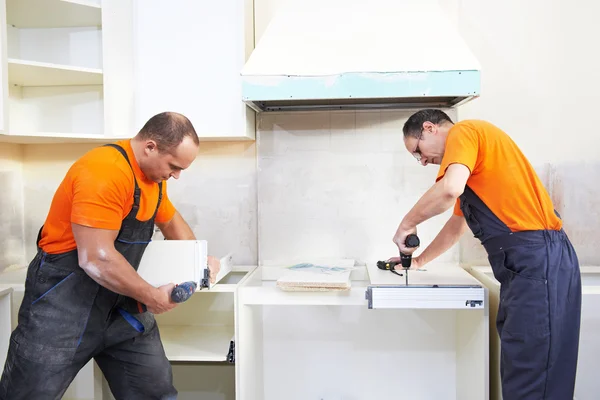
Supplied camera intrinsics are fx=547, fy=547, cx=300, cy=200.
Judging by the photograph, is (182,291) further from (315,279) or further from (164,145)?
(315,279)

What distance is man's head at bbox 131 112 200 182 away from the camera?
1730mm

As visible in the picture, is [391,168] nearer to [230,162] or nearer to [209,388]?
[230,162]

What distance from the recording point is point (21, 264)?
8.89 feet

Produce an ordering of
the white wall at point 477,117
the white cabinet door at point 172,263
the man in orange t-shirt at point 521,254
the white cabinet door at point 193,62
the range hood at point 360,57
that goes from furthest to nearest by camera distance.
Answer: the white wall at point 477,117 → the white cabinet door at point 193,62 → the range hood at point 360,57 → the white cabinet door at point 172,263 → the man in orange t-shirt at point 521,254

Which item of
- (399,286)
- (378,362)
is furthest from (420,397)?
(399,286)

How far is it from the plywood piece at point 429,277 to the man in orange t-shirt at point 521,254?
A: 253mm

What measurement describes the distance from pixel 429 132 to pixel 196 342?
1.36m

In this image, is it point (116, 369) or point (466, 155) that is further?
point (116, 369)

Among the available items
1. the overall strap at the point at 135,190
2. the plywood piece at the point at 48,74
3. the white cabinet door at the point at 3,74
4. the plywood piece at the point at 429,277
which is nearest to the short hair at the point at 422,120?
the plywood piece at the point at 429,277

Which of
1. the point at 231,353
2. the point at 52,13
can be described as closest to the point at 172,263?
the point at 231,353

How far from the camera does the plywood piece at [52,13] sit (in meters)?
2.34

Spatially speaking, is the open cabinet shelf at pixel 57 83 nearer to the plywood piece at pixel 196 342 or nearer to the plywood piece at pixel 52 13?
the plywood piece at pixel 52 13

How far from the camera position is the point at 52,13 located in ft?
8.00

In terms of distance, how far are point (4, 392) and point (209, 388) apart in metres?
1.19
